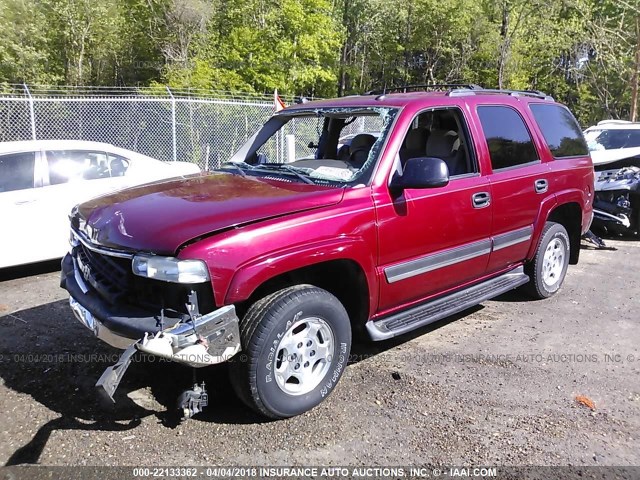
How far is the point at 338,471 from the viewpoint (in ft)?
9.51

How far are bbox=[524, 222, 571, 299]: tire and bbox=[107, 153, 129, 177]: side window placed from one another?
5.04 m

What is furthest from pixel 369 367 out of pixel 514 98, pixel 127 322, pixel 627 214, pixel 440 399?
pixel 627 214

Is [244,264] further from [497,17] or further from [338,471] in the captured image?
[497,17]

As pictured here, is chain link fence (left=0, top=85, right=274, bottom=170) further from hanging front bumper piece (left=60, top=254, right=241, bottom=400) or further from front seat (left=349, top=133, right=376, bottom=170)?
hanging front bumper piece (left=60, top=254, right=241, bottom=400)

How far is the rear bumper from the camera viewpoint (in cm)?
276

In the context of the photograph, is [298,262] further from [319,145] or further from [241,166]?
[319,145]

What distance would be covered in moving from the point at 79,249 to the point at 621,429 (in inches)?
144

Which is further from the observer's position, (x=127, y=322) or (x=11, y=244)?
(x=11, y=244)

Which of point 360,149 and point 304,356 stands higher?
point 360,149

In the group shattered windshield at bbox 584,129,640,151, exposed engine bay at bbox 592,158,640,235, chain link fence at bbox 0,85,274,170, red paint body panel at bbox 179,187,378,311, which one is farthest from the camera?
chain link fence at bbox 0,85,274,170

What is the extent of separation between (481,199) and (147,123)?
10.1 metres

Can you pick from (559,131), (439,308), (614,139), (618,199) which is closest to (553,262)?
(559,131)

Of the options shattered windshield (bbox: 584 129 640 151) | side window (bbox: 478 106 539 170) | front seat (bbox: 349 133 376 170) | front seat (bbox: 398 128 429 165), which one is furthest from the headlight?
shattered windshield (bbox: 584 129 640 151)

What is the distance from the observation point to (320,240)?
3275mm
